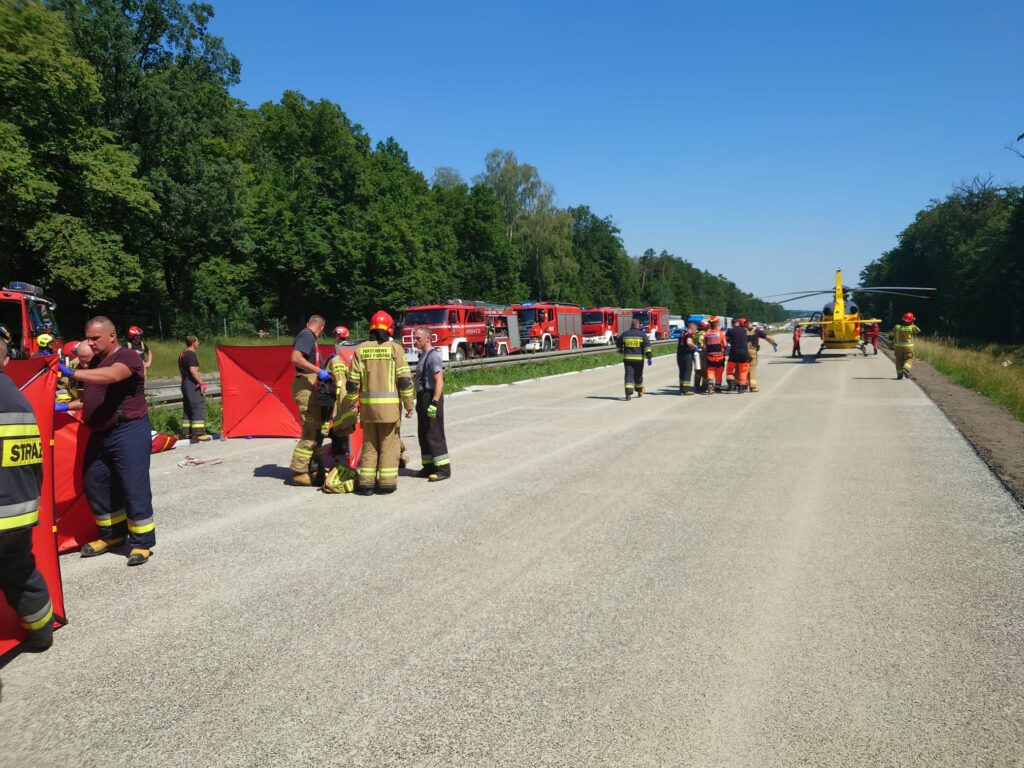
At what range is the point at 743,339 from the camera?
59.6 ft

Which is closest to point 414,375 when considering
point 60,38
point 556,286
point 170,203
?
point 60,38

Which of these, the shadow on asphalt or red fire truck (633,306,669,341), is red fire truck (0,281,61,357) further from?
red fire truck (633,306,669,341)

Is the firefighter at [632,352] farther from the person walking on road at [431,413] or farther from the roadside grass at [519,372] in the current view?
the person walking on road at [431,413]

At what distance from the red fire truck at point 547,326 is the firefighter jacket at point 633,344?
24.1m

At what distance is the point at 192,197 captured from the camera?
118 ft

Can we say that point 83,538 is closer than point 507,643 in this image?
No

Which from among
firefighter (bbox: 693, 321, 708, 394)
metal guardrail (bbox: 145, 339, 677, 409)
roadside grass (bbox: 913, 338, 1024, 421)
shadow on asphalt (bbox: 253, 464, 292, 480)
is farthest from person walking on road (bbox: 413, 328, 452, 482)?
firefighter (bbox: 693, 321, 708, 394)

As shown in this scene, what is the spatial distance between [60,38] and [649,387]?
24.0 metres

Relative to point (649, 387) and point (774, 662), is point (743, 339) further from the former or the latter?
point (774, 662)

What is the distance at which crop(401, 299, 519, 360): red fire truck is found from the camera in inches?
1200

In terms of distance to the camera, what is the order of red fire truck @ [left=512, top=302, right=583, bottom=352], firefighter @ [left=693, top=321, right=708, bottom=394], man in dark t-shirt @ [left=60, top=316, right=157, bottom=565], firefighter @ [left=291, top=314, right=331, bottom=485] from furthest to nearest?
red fire truck @ [left=512, top=302, right=583, bottom=352], firefighter @ [left=693, top=321, right=708, bottom=394], firefighter @ [left=291, top=314, right=331, bottom=485], man in dark t-shirt @ [left=60, top=316, right=157, bottom=565]

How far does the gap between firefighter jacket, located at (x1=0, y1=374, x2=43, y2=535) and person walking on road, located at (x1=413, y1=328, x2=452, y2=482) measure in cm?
483

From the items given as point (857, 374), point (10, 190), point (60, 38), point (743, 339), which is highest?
point (60, 38)

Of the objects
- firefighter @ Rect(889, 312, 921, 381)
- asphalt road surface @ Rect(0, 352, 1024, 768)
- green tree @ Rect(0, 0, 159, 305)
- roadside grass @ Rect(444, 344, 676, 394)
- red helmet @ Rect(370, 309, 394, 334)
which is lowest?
roadside grass @ Rect(444, 344, 676, 394)
